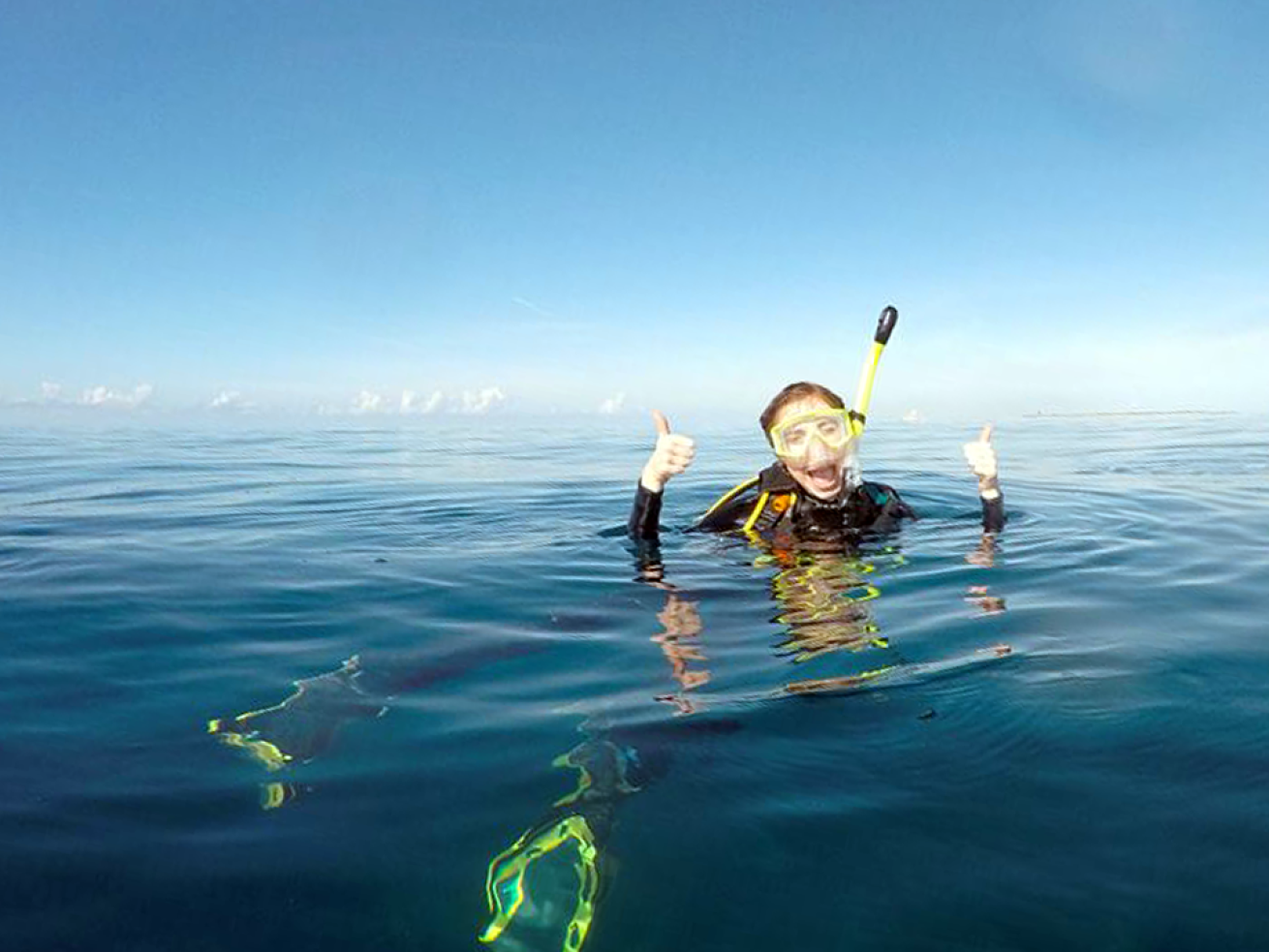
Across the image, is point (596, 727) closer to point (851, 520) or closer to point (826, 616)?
point (826, 616)

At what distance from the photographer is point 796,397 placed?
5992mm

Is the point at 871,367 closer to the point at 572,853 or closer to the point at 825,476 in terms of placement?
the point at 825,476

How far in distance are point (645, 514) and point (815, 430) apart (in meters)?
1.37

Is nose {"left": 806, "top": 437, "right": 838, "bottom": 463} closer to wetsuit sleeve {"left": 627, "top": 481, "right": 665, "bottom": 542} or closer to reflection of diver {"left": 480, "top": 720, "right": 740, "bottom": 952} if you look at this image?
wetsuit sleeve {"left": 627, "top": 481, "right": 665, "bottom": 542}

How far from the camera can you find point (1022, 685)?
305 cm

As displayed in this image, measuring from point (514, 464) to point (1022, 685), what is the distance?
42.9ft

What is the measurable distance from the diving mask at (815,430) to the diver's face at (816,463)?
0.8 inches

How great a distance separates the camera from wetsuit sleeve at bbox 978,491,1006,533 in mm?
6156

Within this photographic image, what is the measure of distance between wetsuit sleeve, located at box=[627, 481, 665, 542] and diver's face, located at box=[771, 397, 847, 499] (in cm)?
103

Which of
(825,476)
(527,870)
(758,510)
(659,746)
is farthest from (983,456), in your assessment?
(527,870)

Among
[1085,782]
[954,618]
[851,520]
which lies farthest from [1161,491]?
[1085,782]

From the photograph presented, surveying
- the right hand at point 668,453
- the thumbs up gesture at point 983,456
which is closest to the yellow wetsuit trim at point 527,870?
the right hand at point 668,453

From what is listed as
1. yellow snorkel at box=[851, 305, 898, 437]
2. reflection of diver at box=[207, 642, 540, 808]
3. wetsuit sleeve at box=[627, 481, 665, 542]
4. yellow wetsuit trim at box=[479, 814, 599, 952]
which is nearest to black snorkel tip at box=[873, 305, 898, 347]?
yellow snorkel at box=[851, 305, 898, 437]

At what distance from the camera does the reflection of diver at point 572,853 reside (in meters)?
1.83
